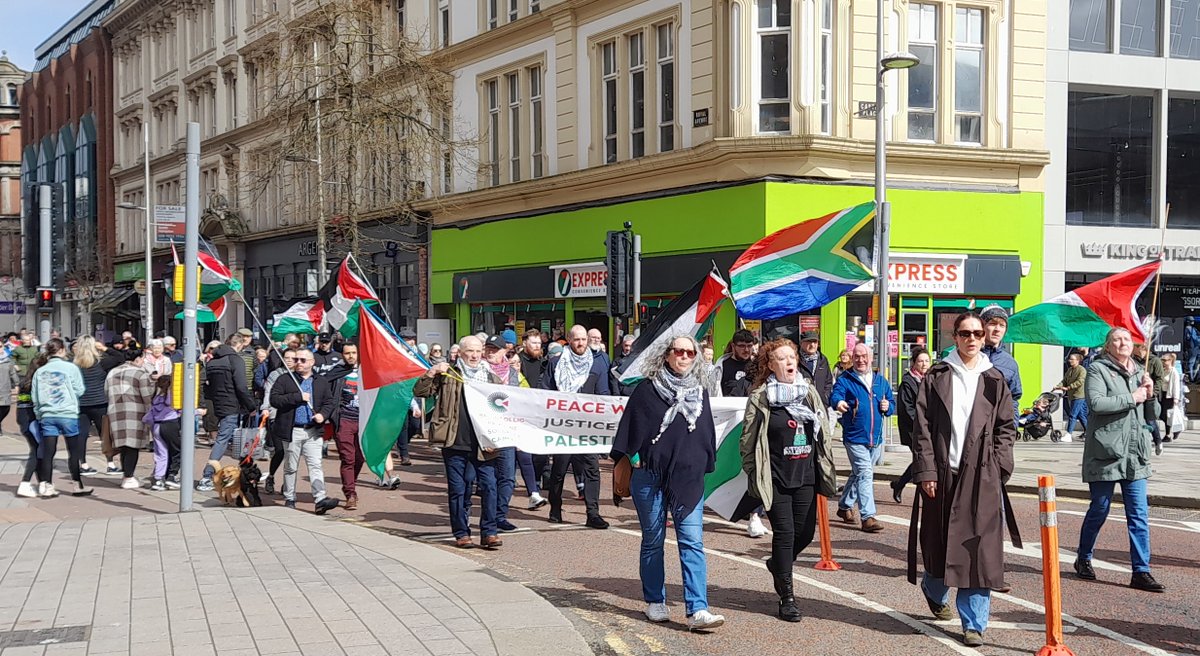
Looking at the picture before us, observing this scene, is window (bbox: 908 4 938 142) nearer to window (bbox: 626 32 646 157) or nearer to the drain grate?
window (bbox: 626 32 646 157)

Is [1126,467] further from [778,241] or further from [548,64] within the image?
[548,64]

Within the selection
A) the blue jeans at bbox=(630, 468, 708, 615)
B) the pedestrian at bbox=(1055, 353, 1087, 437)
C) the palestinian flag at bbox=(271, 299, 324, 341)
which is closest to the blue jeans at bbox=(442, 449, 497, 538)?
the blue jeans at bbox=(630, 468, 708, 615)

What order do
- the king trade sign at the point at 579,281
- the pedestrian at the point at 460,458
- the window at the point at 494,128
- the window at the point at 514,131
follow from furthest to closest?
1. the window at the point at 494,128
2. the window at the point at 514,131
3. the king trade sign at the point at 579,281
4. the pedestrian at the point at 460,458

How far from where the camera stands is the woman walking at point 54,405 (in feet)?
44.5

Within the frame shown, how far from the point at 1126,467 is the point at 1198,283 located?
19655 millimetres

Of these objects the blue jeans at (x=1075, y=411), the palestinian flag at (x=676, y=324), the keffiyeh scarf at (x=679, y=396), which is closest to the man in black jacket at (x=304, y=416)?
the palestinian flag at (x=676, y=324)

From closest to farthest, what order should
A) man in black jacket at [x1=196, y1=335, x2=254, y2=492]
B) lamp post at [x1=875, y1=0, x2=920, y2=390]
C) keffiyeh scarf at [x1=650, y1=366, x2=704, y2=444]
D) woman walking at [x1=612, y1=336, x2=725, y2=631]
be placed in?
1. woman walking at [x1=612, y1=336, x2=725, y2=631]
2. keffiyeh scarf at [x1=650, y1=366, x2=704, y2=444]
3. man in black jacket at [x1=196, y1=335, x2=254, y2=492]
4. lamp post at [x1=875, y1=0, x2=920, y2=390]

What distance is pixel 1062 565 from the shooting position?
9.16 metres

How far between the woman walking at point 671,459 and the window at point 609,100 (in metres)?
20.1

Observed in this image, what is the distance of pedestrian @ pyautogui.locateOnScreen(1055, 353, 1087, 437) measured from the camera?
2039 centimetres

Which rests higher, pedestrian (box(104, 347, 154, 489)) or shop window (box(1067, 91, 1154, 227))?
shop window (box(1067, 91, 1154, 227))

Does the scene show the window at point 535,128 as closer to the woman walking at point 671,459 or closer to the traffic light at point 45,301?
the traffic light at point 45,301

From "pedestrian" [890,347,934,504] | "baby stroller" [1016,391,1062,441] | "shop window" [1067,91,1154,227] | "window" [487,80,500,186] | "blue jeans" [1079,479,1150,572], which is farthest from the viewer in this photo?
"window" [487,80,500,186]

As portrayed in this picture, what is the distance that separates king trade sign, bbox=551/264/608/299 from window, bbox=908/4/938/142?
7.10 m
